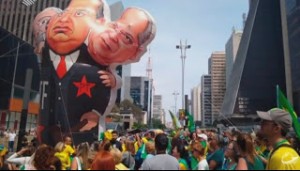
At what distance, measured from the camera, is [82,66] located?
1380 centimetres

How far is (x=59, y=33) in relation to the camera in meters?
13.7

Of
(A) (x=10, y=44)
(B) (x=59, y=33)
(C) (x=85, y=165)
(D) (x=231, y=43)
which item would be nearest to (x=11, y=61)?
(A) (x=10, y=44)

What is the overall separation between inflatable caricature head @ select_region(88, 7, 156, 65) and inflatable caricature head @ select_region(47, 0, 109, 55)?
0.42m

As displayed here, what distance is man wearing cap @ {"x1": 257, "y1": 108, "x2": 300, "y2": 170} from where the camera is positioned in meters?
3.42

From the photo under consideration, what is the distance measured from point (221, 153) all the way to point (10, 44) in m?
38.2

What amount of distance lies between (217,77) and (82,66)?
151 m

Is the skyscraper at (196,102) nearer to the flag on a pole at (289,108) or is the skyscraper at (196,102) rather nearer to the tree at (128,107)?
the tree at (128,107)

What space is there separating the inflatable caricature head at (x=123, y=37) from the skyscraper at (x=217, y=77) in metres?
140

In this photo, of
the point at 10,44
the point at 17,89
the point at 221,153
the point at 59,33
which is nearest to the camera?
the point at 221,153

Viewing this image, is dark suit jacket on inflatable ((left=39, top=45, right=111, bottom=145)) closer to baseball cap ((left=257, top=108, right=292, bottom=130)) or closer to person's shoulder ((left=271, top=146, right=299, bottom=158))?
baseball cap ((left=257, top=108, right=292, bottom=130))

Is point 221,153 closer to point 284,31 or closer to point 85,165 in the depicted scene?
point 85,165

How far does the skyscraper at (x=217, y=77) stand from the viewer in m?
155

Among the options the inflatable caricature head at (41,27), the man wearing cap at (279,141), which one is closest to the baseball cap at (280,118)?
the man wearing cap at (279,141)

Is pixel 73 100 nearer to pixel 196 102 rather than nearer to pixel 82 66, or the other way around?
pixel 82 66
